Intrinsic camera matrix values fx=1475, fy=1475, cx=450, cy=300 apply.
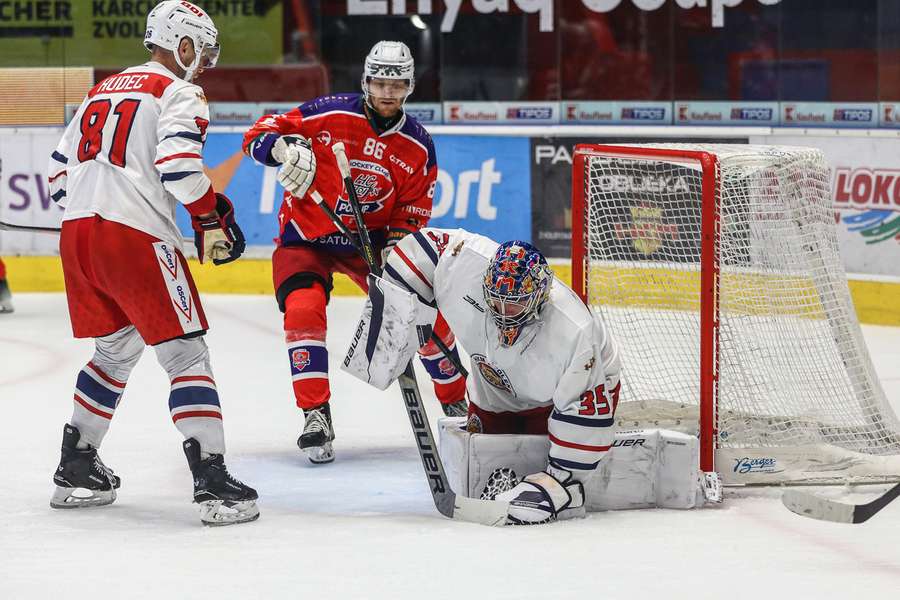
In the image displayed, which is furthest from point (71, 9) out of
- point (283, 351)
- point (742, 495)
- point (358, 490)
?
point (742, 495)

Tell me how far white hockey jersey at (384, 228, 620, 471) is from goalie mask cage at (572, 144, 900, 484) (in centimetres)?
41

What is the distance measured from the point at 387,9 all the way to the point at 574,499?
5233 mm

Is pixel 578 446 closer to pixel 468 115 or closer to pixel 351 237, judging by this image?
pixel 351 237

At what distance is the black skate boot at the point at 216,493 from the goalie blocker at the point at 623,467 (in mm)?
524

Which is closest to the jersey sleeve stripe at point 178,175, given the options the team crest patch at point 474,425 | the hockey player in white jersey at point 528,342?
the hockey player in white jersey at point 528,342

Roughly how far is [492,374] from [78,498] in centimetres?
105

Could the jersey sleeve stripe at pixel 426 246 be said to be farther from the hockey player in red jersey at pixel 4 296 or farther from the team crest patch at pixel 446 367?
the hockey player in red jersey at pixel 4 296

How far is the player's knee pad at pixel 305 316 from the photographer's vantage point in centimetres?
408

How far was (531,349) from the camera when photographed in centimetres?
332

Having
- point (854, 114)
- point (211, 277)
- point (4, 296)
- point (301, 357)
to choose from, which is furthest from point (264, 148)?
point (854, 114)

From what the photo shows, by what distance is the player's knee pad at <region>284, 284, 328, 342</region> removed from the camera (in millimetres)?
4078

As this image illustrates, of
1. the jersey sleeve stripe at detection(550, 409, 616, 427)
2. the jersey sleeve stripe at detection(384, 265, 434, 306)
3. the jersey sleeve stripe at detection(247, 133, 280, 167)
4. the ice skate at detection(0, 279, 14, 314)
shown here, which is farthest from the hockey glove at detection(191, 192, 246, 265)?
the ice skate at detection(0, 279, 14, 314)

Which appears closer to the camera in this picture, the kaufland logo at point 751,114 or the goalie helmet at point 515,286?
the goalie helmet at point 515,286

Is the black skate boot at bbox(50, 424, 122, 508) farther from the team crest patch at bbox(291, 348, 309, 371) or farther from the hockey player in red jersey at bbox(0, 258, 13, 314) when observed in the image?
the hockey player in red jersey at bbox(0, 258, 13, 314)
